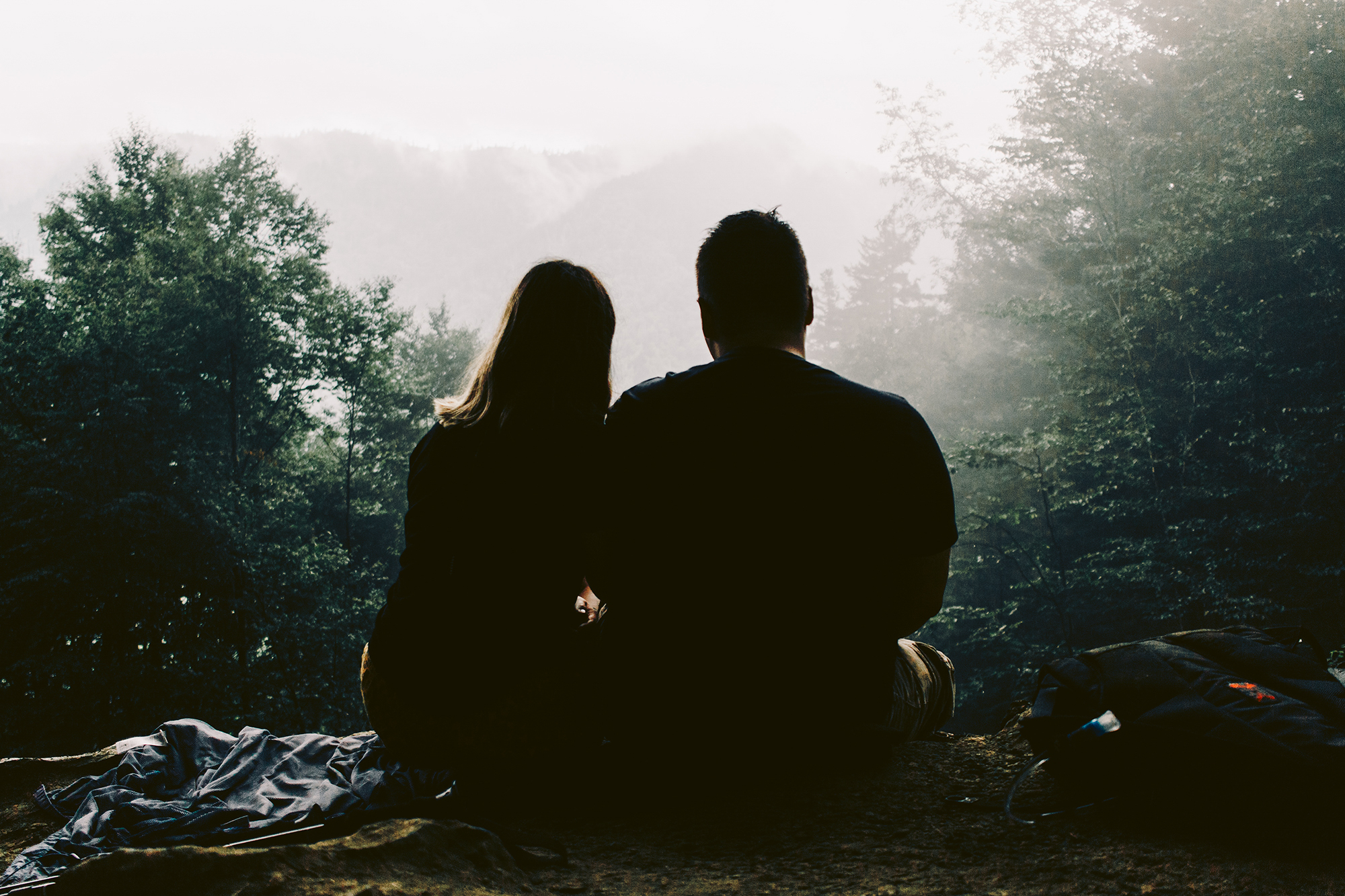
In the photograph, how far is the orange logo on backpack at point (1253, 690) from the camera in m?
1.57

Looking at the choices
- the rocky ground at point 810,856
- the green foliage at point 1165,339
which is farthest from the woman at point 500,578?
the green foliage at point 1165,339

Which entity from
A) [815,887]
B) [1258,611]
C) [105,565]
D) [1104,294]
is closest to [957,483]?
[1104,294]

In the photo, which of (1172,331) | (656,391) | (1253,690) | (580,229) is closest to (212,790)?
(656,391)

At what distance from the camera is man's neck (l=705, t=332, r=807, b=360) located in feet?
6.63

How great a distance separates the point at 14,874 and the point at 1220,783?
108 inches

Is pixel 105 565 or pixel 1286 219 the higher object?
pixel 1286 219

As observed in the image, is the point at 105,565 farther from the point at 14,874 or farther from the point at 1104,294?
the point at 1104,294

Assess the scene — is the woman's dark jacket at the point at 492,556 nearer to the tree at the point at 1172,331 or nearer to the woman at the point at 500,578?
the woman at the point at 500,578

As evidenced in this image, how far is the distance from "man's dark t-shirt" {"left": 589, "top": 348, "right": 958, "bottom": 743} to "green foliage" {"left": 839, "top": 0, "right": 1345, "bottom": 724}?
12414 mm

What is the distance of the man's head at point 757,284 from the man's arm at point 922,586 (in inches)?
24.3

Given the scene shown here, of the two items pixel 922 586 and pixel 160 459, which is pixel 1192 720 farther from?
pixel 160 459

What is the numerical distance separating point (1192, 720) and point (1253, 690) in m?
0.13

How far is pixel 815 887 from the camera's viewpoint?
4.79 feet

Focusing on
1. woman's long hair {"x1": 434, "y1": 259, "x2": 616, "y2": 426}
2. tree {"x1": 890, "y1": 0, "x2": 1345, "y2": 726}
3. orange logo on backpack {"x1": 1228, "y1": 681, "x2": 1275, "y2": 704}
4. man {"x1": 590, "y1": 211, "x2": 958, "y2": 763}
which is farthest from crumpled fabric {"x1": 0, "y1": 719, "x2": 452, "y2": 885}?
tree {"x1": 890, "y1": 0, "x2": 1345, "y2": 726}
